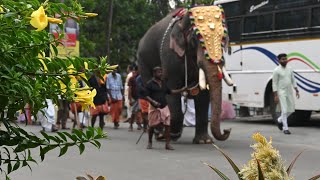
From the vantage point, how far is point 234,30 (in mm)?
16391

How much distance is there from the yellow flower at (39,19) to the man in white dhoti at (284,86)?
35.3ft

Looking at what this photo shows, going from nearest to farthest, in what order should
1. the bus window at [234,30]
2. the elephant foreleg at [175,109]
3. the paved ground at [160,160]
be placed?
the paved ground at [160,160] < the elephant foreleg at [175,109] < the bus window at [234,30]

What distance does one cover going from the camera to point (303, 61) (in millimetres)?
14016

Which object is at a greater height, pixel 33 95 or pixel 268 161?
pixel 33 95

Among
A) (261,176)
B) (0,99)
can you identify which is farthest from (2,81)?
(261,176)

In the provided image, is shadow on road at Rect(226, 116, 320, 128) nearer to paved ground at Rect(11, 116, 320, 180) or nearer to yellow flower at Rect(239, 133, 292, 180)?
paved ground at Rect(11, 116, 320, 180)

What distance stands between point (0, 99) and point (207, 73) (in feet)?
25.3

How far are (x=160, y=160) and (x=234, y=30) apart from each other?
820cm

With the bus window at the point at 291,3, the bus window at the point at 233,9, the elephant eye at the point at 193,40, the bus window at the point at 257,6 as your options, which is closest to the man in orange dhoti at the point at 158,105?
the elephant eye at the point at 193,40

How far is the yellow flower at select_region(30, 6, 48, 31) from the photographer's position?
7.31 ft

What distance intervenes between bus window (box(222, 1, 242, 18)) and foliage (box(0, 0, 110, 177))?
45.9 feet

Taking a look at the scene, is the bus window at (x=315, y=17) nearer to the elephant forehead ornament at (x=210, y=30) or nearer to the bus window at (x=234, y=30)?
the bus window at (x=234, y=30)

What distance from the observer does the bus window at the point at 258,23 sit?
596 inches

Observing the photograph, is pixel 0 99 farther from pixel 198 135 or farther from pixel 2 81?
pixel 198 135
